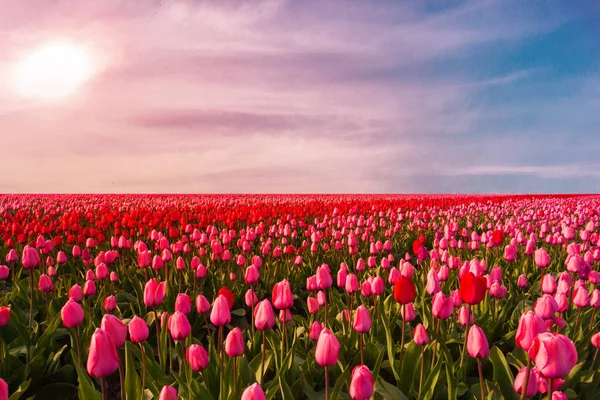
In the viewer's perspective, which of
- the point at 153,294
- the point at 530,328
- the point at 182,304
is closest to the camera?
the point at 530,328

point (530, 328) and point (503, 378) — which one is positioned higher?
point (530, 328)

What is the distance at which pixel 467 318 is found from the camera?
320 cm

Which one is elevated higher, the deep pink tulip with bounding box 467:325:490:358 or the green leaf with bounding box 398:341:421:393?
the deep pink tulip with bounding box 467:325:490:358

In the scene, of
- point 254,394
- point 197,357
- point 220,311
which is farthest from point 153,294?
point 254,394

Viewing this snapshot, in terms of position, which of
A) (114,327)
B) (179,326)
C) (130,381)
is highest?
(114,327)

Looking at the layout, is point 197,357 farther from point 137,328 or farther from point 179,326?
point 137,328

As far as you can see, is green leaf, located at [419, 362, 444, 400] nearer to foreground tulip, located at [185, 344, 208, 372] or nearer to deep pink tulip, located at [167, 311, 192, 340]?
foreground tulip, located at [185, 344, 208, 372]

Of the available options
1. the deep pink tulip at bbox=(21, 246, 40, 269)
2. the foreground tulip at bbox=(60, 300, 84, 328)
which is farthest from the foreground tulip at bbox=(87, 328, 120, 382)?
the deep pink tulip at bbox=(21, 246, 40, 269)

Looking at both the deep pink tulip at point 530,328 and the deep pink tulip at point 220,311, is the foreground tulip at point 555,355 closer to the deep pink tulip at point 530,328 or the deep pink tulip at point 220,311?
the deep pink tulip at point 530,328

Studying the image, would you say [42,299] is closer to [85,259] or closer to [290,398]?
[85,259]

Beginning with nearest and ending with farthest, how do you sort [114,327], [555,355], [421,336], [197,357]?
[555,355] → [114,327] → [197,357] → [421,336]

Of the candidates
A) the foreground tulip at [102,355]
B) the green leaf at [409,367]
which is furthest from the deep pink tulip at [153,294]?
the green leaf at [409,367]

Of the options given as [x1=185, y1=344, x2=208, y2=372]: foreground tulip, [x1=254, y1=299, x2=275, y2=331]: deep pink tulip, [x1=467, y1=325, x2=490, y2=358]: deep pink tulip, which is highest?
[x1=254, y1=299, x2=275, y2=331]: deep pink tulip

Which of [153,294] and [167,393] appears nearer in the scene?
[167,393]
